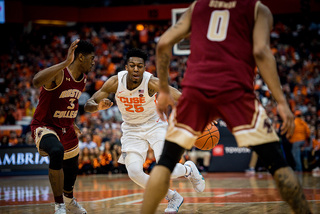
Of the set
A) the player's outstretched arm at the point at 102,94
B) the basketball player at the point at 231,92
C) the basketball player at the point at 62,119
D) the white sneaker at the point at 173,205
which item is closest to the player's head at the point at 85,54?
the basketball player at the point at 62,119

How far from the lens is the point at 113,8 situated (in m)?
27.2

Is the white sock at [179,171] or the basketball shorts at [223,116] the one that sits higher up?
the basketball shorts at [223,116]

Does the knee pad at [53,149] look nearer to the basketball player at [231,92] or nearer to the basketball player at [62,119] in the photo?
the basketball player at [62,119]

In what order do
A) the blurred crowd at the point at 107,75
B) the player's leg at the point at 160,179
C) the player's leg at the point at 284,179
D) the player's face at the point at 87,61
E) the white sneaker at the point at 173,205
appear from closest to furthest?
the player's leg at the point at 284,179
the player's leg at the point at 160,179
the white sneaker at the point at 173,205
the player's face at the point at 87,61
the blurred crowd at the point at 107,75

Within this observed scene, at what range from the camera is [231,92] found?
3.37 meters

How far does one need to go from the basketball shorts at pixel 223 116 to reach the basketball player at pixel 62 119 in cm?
218

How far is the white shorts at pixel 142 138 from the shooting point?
19.4 feet

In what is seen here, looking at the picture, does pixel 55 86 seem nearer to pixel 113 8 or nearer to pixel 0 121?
pixel 0 121

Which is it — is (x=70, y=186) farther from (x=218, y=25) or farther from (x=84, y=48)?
(x=218, y=25)

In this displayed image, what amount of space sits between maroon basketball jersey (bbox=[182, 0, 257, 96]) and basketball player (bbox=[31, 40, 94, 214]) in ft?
7.32

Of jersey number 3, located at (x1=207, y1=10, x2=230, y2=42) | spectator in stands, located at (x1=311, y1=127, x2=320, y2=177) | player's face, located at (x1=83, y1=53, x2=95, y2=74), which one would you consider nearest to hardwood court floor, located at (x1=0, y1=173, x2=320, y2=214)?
player's face, located at (x1=83, y1=53, x2=95, y2=74)

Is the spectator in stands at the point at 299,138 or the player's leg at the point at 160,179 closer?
the player's leg at the point at 160,179

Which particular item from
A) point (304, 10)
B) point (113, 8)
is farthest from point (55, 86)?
point (113, 8)

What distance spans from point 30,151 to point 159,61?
11.3 m
